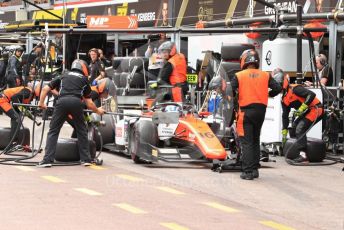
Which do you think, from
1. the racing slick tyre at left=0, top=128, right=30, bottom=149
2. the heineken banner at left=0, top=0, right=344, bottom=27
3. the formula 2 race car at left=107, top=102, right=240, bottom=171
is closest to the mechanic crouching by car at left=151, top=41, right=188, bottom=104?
the formula 2 race car at left=107, top=102, right=240, bottom=171

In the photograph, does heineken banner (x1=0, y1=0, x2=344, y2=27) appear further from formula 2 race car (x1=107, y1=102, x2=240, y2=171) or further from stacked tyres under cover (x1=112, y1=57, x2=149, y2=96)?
formula 2 race car (x1=107, y1=102, x2=240, y2=171)

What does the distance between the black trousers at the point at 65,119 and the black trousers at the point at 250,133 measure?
9.04 feet

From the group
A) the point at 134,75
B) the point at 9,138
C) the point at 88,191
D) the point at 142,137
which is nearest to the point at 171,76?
the point at 134,75

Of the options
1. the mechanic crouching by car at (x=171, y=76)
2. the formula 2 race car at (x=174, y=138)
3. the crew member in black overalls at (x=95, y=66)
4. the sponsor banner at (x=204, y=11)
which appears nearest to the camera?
the formula 2 race car at (x=174, y=138)

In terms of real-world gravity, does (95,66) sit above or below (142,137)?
above

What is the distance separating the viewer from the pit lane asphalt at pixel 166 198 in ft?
28.6

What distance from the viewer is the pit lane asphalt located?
28.6 ft

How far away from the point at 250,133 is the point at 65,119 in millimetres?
3251

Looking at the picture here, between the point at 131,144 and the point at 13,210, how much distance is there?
510 cm

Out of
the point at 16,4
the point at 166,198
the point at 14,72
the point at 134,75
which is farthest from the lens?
the point at 16,4

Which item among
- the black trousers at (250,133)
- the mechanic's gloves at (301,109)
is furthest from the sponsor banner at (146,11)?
the black trousers at (250,133)

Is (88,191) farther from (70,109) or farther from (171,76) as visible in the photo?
(171,76)

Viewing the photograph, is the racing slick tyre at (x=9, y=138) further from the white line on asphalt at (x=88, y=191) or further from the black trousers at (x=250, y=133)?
the black trousers at (x=250, y=133)

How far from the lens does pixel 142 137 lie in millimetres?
13469
